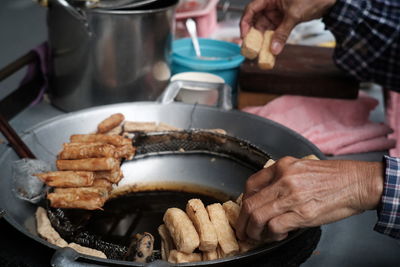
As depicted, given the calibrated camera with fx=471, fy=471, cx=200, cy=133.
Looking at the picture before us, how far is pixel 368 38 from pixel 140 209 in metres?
1.36

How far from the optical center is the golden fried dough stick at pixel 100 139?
1633 millimetres

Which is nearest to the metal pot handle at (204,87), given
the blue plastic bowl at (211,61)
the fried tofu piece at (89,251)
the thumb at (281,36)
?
the thumb at (281,36)

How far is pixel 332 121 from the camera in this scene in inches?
90.9

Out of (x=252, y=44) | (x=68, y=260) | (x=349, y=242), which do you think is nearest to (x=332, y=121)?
(x=252, y=44)

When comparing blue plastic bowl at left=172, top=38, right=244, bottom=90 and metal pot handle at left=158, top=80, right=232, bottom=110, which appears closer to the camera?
metal pot handle at left=158, top=80, right=232, bottom=110

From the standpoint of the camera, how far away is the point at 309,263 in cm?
134

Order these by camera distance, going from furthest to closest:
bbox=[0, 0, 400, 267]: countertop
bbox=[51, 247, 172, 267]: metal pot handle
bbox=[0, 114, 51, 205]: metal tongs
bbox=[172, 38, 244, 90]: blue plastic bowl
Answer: bbox=[172, 38, 244, 90]: blue plastic bowl → bbox=[0, 114, 51, 205]: metal tongs → bbox=[0, 0, 400, 267]: countertop → bbox=[51, 247, 172, 267]: metal pot handle

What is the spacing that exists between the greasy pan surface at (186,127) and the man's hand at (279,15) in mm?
333

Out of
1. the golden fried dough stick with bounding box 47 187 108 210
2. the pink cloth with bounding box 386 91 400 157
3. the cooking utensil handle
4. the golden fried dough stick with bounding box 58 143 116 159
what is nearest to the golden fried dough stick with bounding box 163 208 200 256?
the golden fried dough stick with bounding box 47 187 108 210

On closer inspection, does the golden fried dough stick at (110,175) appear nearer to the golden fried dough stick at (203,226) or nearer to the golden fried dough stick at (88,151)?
the golden fried dough stick at (88,151)

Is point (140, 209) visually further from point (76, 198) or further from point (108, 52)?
point (108, 52)

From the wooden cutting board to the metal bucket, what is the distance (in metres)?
0.44

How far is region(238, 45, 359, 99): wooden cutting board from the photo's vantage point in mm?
2361

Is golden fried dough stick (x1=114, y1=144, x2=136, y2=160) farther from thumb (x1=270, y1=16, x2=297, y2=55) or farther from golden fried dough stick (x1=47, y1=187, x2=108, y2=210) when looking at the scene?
thumb (x1=270, y1=16, x2=297, y2=55)
